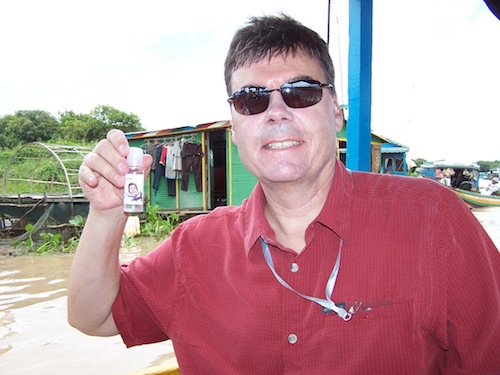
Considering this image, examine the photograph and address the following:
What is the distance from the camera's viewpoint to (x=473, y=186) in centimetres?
2086

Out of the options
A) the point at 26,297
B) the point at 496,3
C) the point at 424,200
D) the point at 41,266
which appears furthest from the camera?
the point at 41,266

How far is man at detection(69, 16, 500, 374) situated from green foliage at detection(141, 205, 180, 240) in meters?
9.44

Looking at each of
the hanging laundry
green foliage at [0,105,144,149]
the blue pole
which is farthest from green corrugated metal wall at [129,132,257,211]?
green foliage at [0,105,144,149]

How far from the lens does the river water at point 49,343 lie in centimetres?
439

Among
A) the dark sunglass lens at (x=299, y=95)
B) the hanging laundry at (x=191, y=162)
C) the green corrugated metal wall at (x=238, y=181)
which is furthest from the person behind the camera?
the green corrugated metal wall at (x=238, y=181)

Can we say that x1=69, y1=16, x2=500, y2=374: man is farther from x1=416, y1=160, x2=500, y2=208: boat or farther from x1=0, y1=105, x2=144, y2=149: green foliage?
x1=0, y1=105, x2=144, y2=149: green foliage

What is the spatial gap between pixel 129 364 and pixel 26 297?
327cm

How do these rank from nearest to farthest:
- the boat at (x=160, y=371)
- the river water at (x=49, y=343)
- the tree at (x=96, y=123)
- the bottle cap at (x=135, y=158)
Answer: the bottle cap at (x=135, y=158), the boat at (x=160, y=371), the river water at (x=49, y=343), the tree at (x=96, y=123)

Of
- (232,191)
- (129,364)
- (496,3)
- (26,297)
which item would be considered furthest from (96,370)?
(232,191)

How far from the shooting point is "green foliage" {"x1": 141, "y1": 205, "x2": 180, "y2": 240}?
11.1 metres

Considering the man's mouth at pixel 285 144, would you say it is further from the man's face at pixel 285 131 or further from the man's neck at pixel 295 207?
the man's neck at pixel 295 207

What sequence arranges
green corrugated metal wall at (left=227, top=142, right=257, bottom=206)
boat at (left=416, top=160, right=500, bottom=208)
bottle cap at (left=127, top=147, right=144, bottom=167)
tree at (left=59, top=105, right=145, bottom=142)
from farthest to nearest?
tree at (left=59, top=105, right=145, bottom=142)
boat at (left=416, top=160, right=500, bottom=208)
green corrugated metal wall at (left=227, top=142, right=257, bottom=206)
bottle cap at (left=127, top=147, right=144, bottom=167)

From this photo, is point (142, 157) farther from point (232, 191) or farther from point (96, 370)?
point (232, 191)

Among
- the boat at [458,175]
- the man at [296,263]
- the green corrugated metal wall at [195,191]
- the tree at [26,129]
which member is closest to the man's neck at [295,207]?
the man at [296,263]
